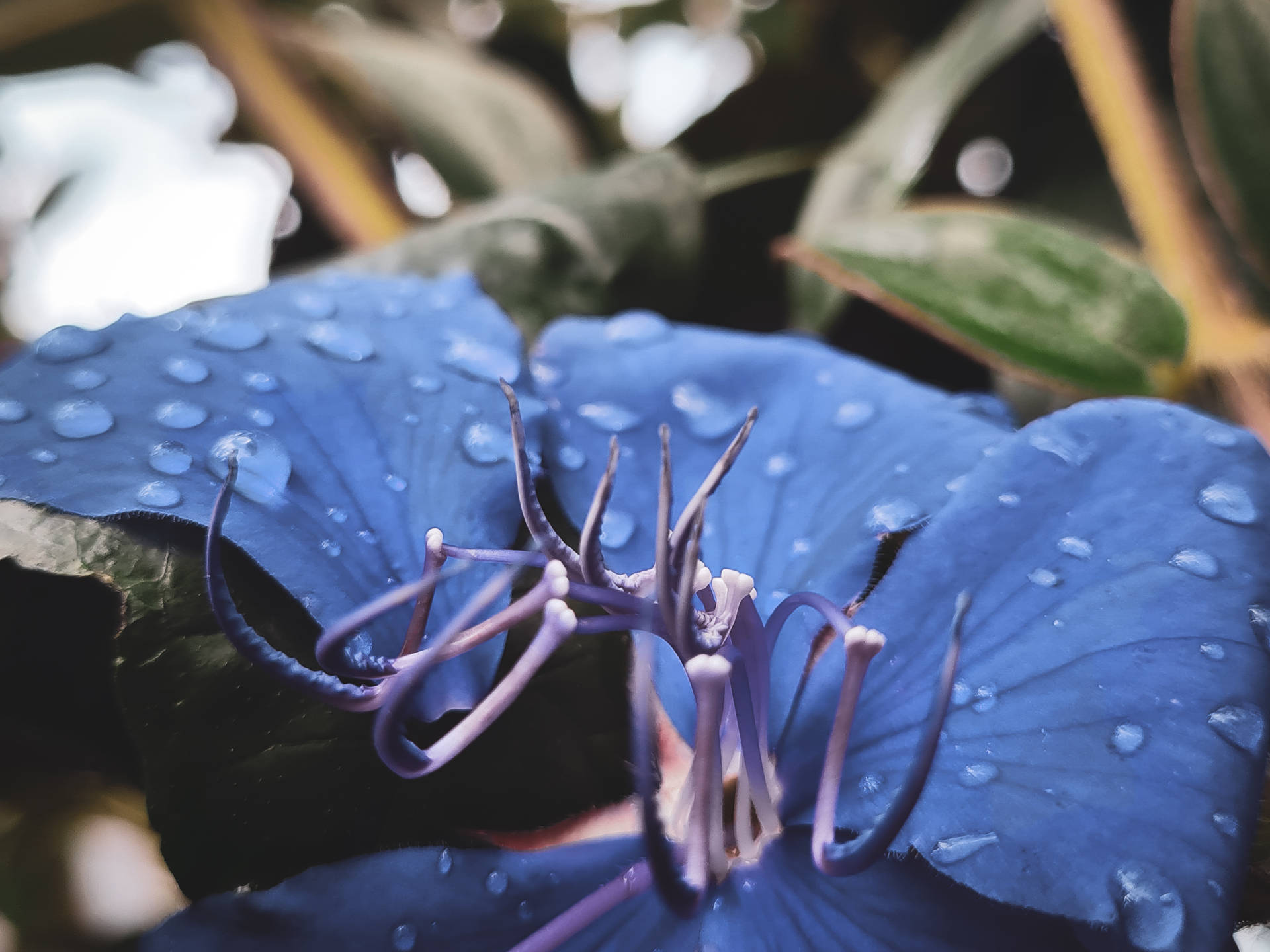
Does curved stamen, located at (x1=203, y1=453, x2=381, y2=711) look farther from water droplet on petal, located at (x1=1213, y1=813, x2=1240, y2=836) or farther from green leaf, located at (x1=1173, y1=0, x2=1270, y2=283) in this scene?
green leaf, located at (x1=1173, y1=0, x2=1270, y2=283)

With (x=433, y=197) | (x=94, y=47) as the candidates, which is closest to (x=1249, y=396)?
(x=433, y=197)

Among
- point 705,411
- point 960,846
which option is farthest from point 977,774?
point 705,411

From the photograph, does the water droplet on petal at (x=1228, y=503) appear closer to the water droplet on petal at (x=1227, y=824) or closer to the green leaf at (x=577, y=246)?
the water droplet on petal at (x=1227, y=824)

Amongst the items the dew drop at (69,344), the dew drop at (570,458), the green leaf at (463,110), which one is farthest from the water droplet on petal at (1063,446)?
the green leaf at (463,110)

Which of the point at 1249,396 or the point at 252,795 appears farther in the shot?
the point at 1249,396

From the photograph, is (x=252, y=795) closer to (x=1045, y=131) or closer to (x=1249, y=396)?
(x=1249, y=396)

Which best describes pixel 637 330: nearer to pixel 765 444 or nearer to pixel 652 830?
pixel 765 444
